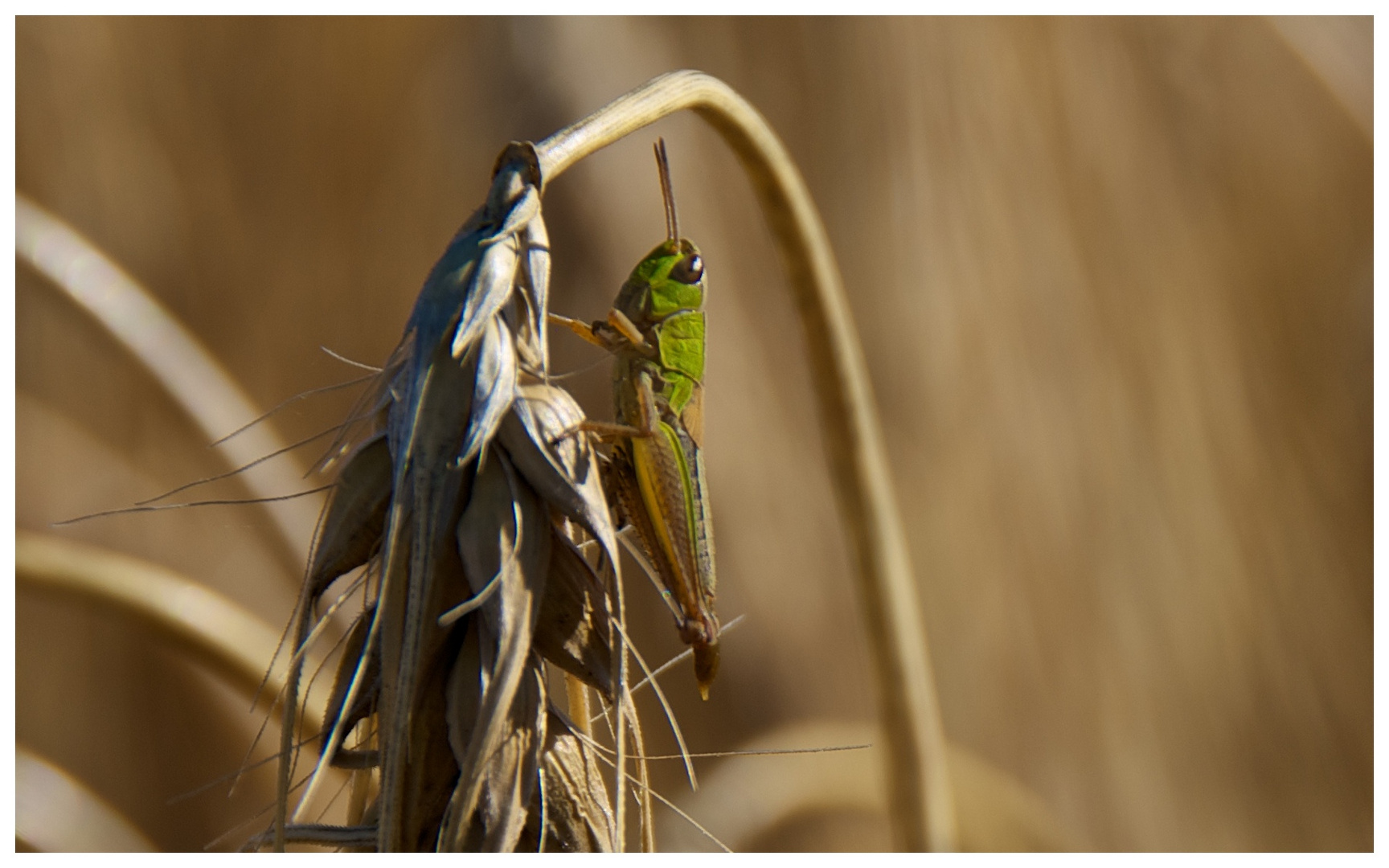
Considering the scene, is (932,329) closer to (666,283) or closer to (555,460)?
(666,283)

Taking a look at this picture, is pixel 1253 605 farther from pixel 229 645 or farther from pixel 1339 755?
pixel 229 645

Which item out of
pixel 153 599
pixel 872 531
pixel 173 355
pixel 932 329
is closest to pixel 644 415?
pixel 872 531

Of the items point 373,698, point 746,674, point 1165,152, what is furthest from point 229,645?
point 1165,152

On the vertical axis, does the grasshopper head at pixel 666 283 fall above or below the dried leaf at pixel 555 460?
above

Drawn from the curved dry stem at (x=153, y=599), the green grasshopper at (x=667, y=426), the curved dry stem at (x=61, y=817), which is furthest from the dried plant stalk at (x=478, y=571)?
the curved dry stem at (x=61, y=817)

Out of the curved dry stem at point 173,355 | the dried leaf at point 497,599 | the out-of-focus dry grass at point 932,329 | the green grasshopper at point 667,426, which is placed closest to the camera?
the dried leaf at point 497,599

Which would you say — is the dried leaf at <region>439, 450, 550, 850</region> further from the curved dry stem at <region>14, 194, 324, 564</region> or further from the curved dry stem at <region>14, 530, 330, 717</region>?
the curved dry stem at <region>14, 194, 324, 564</region>

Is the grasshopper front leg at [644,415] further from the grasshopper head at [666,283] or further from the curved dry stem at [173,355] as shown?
the curved dry stem at [173,355]
